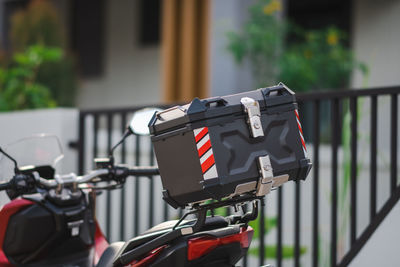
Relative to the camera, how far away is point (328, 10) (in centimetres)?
841

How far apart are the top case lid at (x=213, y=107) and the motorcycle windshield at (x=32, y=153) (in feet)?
2.54

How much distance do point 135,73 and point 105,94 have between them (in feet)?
2.47

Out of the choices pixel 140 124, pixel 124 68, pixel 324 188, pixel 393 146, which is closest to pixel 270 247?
pixel 324 188

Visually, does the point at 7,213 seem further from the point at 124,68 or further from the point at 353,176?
the point at 124,68

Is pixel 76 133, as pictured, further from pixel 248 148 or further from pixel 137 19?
pixel 137 19

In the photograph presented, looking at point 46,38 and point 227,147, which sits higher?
point 46,38

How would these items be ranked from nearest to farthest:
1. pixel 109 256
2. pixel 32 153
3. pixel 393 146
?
pixel 109 256 < pixel 32 153 < pixel 393 146

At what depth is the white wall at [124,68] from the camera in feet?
30.5

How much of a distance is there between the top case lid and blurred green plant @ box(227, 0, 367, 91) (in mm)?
4396

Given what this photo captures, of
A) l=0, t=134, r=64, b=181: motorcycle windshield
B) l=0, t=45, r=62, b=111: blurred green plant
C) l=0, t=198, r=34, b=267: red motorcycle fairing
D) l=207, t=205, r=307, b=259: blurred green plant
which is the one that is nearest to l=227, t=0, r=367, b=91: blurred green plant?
l=207, t=205, r=307, b=259: blurred green plant

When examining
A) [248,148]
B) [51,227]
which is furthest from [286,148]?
[51,227]

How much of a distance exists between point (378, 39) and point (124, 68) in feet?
14.5

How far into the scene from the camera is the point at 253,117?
1.83 m

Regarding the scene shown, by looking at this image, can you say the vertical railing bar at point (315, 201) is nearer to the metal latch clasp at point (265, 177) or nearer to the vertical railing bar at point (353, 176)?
the vertical railing bar at point (353, 176)
